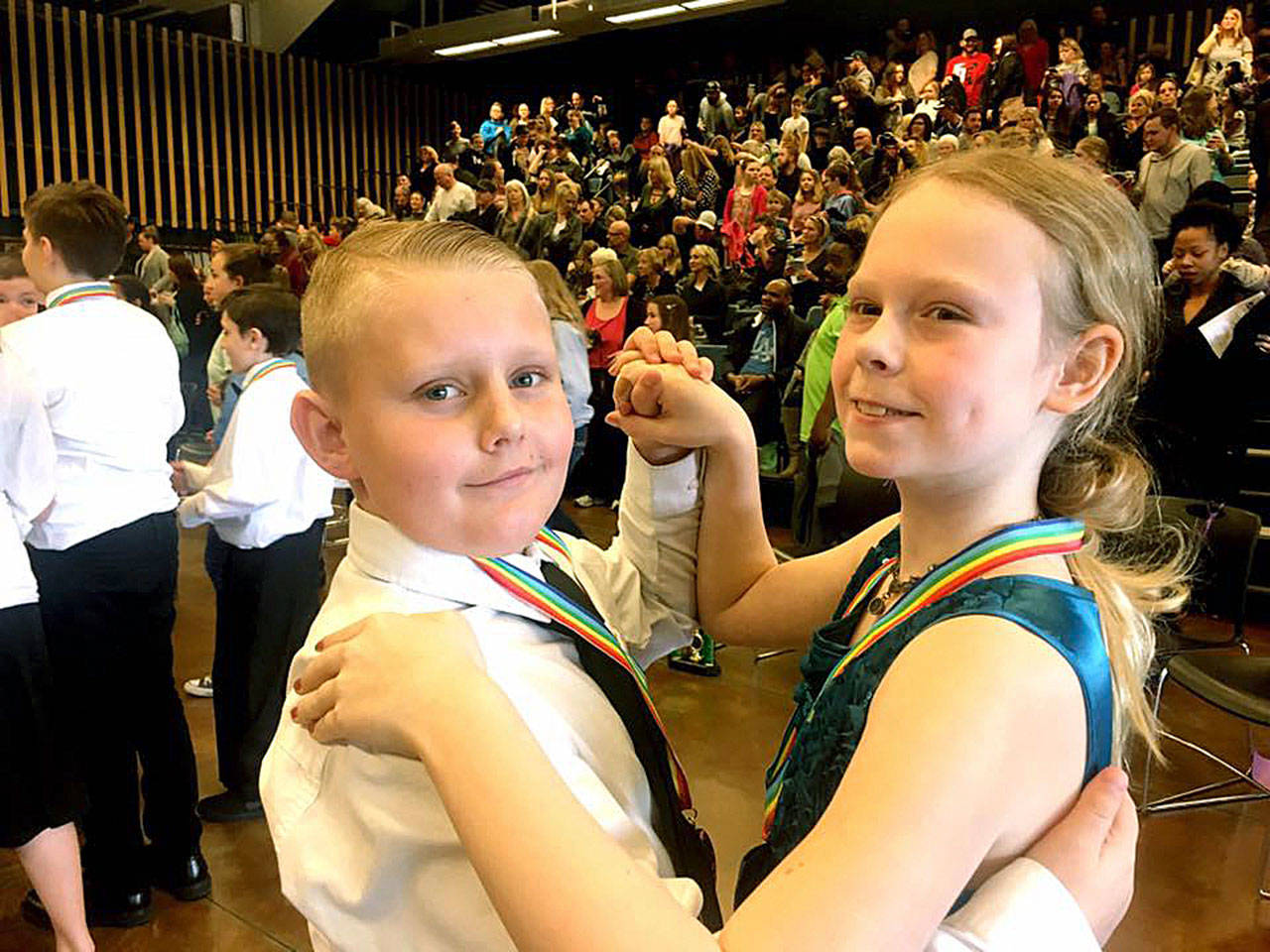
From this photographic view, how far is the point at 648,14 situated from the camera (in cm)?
1248

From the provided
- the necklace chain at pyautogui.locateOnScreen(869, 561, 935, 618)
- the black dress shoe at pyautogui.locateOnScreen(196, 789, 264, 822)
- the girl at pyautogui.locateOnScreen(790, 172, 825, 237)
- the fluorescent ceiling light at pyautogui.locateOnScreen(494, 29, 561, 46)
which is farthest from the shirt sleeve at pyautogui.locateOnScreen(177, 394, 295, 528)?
the fluorescent ceiling light at pyautogui.locateOnScreen(494, 29, 561, 46)

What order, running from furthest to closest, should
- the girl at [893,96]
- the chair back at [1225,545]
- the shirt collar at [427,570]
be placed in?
the girl at [893,96] → the chair back at [1225,545] → the shirt collar at [427,570]

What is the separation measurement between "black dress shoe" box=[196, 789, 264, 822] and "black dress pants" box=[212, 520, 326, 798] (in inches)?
0.9

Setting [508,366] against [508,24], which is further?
[508,24]

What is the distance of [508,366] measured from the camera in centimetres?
88

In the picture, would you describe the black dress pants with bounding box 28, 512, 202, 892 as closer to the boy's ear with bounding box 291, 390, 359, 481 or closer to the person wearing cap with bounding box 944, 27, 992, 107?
the boy's ear with bounding box 291, 390, 359, 481

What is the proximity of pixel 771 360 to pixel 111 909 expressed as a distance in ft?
15.6

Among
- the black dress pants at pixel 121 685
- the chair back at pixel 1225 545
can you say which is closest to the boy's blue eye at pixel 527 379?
the black dress pants at pixel 121 685

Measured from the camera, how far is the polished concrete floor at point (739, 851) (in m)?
2.50

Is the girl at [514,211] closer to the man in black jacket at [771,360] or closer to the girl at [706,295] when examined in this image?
the girl at [706,295]

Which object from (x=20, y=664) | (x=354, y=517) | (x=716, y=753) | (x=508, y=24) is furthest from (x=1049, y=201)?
(x=508, y=24)

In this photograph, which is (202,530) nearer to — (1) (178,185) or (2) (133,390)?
(2) (133,390)

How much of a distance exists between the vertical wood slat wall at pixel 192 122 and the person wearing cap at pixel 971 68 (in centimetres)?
950

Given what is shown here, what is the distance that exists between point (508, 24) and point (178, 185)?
512 centimetres
